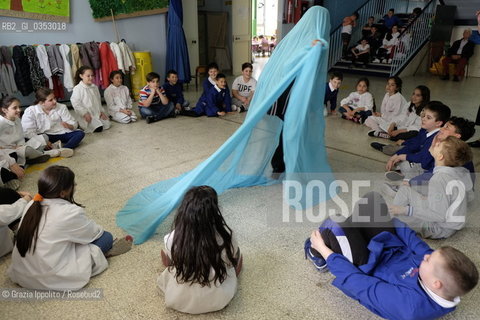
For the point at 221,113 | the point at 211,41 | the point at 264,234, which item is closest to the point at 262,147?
the point at 264,234

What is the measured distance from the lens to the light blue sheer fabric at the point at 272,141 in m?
2.35

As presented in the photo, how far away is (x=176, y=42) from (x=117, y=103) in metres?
1.96

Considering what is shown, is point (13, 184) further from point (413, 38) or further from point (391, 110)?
point (413, 38)

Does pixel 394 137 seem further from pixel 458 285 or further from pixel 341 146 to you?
pixel 458 285

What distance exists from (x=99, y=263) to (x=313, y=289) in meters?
1.11

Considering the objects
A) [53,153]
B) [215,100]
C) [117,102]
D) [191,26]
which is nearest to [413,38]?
[191,26]

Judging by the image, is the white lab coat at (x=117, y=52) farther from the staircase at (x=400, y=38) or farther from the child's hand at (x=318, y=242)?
the staircase at (x=400, y=38)

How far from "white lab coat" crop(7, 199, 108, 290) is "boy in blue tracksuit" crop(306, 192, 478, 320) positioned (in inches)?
45.4

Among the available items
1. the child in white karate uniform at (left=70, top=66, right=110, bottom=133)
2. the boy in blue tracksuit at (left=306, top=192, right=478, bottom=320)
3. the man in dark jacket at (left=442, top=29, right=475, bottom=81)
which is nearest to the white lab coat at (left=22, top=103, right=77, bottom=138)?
the child in white karate uniform at (left=70, top=66, right=110, bottom=133)

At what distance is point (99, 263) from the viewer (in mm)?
1953

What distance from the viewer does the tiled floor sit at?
1.76 m

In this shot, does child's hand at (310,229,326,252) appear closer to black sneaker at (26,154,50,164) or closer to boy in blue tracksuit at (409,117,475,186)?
boy in blue tracksuit at (409,117,475,186)

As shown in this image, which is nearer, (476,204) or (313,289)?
(313,289)

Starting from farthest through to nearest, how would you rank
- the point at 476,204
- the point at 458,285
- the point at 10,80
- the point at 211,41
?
the point at 211,41 < the point at 10,80 < the point at 476,204 < the point at 458,285
